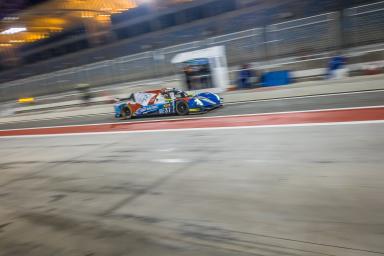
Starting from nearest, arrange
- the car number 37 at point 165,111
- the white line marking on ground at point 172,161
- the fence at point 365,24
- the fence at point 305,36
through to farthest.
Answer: the white line marking on ground at point 172,161
the car number 37 at point 165,111
the fence at point 365,24
the fence at point 305,36

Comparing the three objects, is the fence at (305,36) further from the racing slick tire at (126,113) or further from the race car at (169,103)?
the racing slick tire at (126,113)

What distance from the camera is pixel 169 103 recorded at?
1474 centimetres

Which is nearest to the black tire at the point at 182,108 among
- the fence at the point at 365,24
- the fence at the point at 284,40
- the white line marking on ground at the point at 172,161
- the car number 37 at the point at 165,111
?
the car number 37 at the point at 165,111

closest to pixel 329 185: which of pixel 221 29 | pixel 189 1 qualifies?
pixel 221 29

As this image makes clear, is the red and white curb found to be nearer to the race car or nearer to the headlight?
the race car

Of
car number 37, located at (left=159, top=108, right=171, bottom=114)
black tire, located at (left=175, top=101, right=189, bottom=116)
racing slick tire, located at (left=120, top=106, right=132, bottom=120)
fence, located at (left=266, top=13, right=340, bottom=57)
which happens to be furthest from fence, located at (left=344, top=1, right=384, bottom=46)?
racing slick tire, located at (left=120, top=106, right=132, bottom=120)

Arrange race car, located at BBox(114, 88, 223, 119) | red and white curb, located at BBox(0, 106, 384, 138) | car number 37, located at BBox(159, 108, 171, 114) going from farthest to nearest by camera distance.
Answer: car number 37, located at BBox(159, 108, 171, 114) < race car, located at BBox(114, 88, 223, 119) < red and white curb, located at BBox(0, 106, 384, 138)

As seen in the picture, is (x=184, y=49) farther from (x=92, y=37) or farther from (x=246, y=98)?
(x=92, y=37)

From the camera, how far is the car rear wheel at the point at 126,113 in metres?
16.6

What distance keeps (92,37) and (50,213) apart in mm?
38358

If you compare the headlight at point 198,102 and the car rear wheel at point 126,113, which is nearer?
the headlight at point 198,102

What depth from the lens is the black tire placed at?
14.3 metres

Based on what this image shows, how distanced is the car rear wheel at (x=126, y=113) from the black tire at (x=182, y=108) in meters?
3.11

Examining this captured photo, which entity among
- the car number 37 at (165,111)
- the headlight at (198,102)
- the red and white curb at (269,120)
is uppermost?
the headlight at (198,102)
